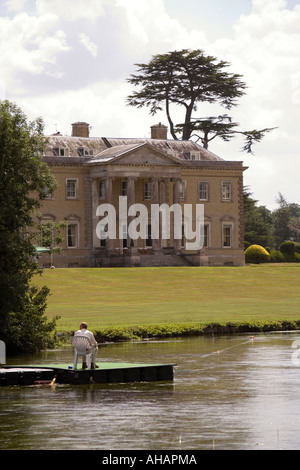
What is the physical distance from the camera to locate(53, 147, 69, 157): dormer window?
8656 centimetres

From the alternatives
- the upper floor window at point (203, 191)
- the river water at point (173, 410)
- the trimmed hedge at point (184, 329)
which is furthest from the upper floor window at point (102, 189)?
the river water at point (173, 410)

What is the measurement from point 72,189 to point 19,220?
49.8 metres

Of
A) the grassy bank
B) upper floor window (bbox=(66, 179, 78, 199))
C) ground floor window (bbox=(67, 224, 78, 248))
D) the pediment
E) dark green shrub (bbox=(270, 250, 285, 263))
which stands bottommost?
the grassy bank

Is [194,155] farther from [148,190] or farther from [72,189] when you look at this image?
[72,189]

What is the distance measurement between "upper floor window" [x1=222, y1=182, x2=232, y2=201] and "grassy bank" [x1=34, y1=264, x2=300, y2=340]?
1448 centimetres

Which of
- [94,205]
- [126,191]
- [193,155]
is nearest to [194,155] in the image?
[193,155]

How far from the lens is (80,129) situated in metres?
92.3

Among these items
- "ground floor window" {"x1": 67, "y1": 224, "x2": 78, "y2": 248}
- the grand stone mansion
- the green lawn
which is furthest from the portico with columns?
the green lawn

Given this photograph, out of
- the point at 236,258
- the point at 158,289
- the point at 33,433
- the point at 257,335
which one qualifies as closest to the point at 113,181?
the point at 236,258

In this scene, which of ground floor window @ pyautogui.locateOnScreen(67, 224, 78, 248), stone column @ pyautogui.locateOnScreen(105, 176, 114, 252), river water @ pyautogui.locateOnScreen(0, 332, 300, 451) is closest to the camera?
river water @ pyautogui.locateOnScreen(0, 332, 300, 451)

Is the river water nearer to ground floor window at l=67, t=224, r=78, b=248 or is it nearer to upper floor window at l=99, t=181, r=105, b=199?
ground floor window at l=67, t=224, r=78, b=248

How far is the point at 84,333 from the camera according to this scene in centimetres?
2803
